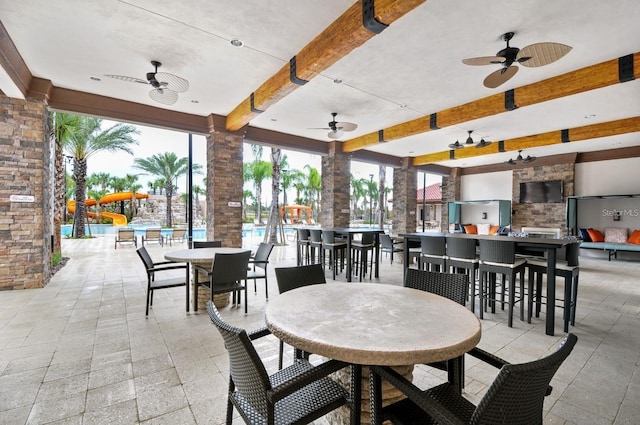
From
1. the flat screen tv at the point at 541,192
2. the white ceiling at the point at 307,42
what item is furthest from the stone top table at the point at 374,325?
the flat screen tv at the point at 541,192

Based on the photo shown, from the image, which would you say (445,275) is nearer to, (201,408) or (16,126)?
(201,408)

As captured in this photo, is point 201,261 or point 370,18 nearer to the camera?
point 370,18

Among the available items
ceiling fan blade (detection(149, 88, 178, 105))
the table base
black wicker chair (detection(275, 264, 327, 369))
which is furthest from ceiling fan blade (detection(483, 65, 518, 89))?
ceiling fan blade (detection(149, 88, 178, 105))

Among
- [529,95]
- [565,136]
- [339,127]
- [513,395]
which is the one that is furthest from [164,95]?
[565,136]

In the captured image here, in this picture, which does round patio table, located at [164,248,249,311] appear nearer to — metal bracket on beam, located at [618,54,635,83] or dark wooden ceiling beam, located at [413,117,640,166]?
metal bracket on beam, located at [618,54,635,83]

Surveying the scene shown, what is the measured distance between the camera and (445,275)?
6.97 feet

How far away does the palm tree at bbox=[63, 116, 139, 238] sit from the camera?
11.3 metres

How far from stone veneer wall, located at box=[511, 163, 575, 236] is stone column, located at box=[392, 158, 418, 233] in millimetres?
4048

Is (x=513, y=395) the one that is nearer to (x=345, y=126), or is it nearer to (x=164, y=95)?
(x=164, y=95)

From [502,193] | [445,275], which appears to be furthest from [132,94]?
[502,193]

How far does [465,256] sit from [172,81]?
4.39m

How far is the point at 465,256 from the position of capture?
3.81 m

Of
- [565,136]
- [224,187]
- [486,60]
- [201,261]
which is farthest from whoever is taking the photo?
[565,136]

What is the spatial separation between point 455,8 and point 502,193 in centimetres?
1099
